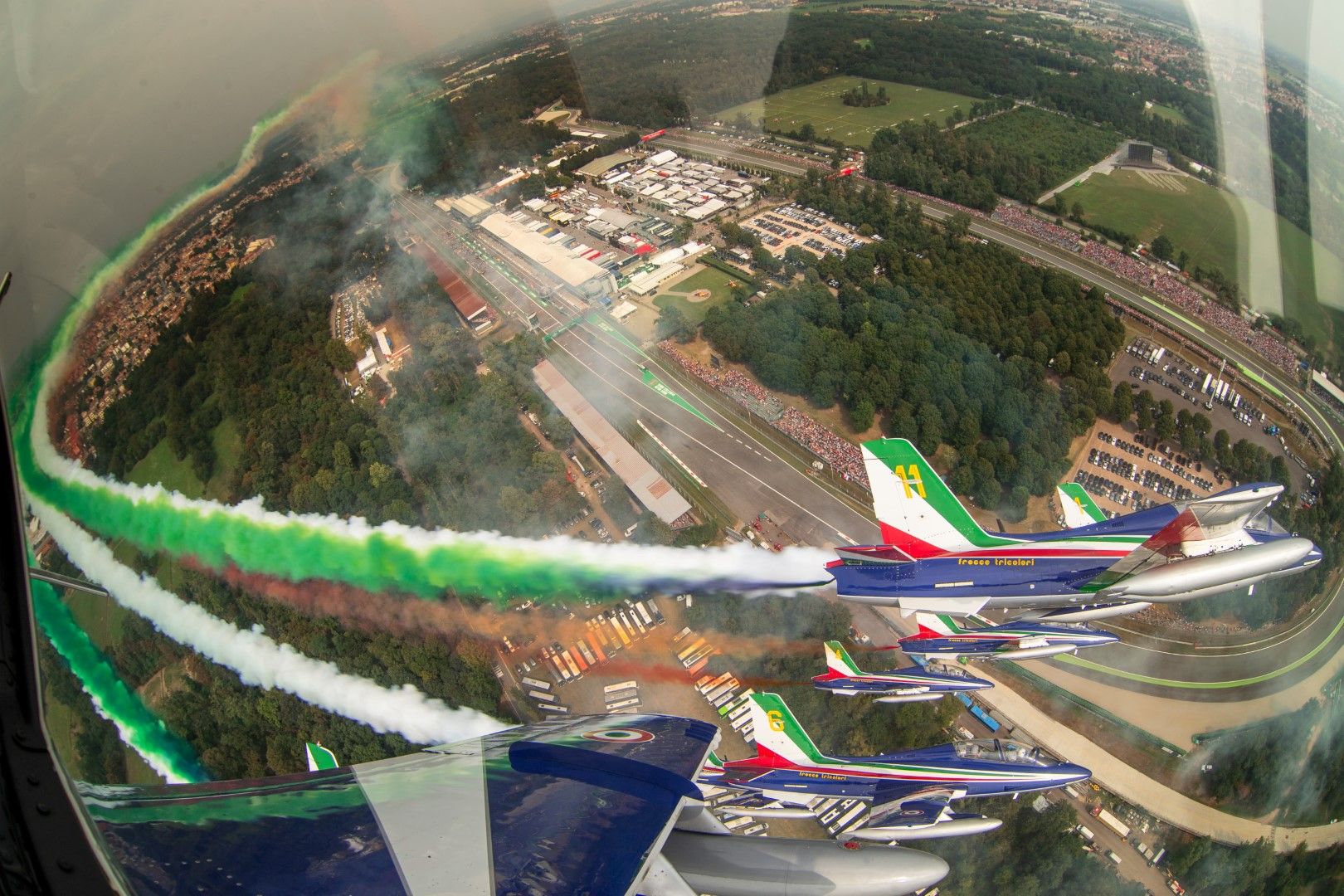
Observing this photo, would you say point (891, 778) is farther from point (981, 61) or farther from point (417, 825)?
point (981, 61)

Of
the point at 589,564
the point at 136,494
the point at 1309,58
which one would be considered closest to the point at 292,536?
the point at 136,494

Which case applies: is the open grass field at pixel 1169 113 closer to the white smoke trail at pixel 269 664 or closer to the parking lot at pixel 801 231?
the parking lot at pixel 801 231

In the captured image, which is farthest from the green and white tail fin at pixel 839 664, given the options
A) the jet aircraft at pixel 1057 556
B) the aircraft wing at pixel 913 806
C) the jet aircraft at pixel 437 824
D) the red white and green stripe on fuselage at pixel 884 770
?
the jet aircraft at pixel 437 824

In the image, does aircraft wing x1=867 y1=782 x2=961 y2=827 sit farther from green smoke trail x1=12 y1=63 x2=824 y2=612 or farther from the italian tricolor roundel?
the italian tricolor roundel

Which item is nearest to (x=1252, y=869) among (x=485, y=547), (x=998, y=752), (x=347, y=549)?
(x=998, y=752)

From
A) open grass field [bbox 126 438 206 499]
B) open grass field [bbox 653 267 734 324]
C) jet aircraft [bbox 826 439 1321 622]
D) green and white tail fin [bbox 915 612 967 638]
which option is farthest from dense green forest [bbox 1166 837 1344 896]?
open grass field [bbox 126 438 206 499]
